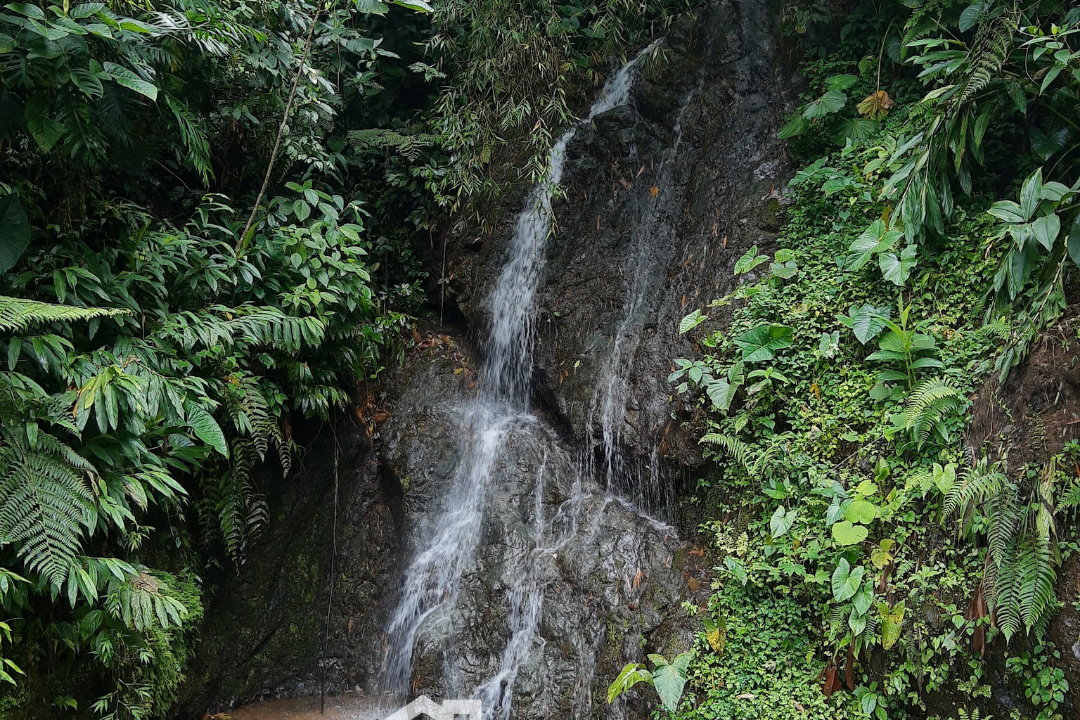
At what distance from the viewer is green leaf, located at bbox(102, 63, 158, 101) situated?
10.5ft

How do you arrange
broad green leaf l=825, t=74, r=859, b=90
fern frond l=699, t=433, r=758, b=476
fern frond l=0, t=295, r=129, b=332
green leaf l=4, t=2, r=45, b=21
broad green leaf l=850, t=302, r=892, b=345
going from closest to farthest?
fern frond l=0, t=295, r=129, b=332 → green leaf l=4, t=2, r=45, b=21 → broad green leaf l=850, t=302, r=892, b=345 → fern frond l=699, t=433, r=758, b=476 → broad green leaf l=825, t=74, r=859, b=90

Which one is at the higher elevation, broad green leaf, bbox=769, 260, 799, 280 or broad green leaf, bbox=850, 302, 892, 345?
broad green leaf, bbox=769, 260, 799, 280

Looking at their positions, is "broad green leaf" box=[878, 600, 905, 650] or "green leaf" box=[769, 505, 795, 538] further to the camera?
"green leaf" box=[769, 505, 795, 538]

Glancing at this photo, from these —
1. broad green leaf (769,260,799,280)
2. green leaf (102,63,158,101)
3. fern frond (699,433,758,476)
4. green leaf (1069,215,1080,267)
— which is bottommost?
fern frond (699,433,758,476)

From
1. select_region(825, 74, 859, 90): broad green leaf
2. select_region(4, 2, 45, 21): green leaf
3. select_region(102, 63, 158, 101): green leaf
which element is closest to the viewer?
select_region(4, 2, 45, 21): green leaf

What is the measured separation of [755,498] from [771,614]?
72 cm

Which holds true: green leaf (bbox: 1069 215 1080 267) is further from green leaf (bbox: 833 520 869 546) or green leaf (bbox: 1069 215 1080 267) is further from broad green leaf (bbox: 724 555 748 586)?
broad green leaf (bbox: 724 555 748 586)

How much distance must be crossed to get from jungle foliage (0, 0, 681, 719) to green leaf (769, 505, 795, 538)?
3.31 meters

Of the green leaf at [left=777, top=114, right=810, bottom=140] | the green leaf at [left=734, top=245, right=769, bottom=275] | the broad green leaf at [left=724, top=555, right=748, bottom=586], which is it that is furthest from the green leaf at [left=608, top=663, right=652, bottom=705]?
the green leaf at [left=777, top=114, right=810, bottom=140]

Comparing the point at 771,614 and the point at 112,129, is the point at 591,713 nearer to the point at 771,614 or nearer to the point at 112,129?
the point at 771,614

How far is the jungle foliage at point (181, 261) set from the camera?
334cm

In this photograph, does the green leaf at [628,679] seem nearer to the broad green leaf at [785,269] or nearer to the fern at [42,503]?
the broad green leaf at [785,269]

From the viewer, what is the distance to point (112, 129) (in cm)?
365

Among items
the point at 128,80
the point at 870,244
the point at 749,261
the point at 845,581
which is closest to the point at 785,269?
the point at 749,261
